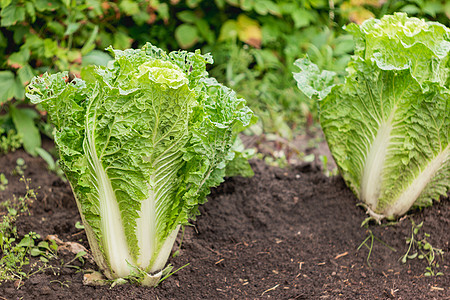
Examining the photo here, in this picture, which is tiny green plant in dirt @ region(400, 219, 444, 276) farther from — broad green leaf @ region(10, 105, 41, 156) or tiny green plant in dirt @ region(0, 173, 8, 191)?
broad green leaf @ region(10, 105, 41, 156)

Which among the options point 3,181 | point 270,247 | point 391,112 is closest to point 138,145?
point 270,247

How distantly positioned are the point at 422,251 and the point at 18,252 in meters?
3.02

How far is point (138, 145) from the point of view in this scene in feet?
8.75

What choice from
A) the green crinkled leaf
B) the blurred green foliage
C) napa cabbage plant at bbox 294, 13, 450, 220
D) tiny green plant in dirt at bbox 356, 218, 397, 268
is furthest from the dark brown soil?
the blurred green foliage

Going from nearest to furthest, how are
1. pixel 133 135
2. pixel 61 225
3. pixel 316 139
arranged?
1. pixel 133 135
2. pixel 61 225
3. pixel 316 139

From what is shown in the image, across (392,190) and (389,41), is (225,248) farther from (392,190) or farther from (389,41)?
(389,41)

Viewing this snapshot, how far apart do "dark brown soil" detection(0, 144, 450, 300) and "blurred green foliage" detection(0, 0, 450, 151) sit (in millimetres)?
1166

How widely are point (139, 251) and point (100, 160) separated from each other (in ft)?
2.15

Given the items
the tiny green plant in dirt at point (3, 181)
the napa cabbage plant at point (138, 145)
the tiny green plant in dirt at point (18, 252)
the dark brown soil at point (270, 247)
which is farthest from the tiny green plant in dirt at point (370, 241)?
the tiny green plant in dirt at point (3, 181)

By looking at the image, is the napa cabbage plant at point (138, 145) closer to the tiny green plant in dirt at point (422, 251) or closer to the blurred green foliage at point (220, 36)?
the tiny green plant in dirt at point (422, 251)

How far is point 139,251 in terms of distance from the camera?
295cm

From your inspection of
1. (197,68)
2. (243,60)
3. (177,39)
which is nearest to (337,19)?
(243,60)

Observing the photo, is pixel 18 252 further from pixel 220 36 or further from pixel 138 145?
pixel 220 36

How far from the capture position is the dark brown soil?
3.12m
